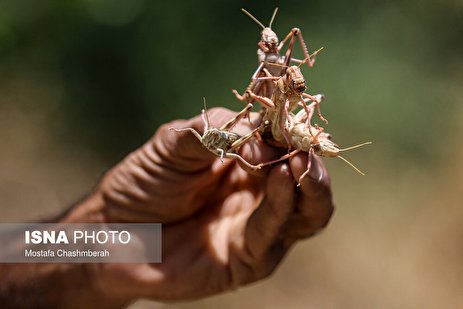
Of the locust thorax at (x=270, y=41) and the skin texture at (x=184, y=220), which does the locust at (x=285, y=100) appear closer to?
the locust thorax at (x=270, y=41)

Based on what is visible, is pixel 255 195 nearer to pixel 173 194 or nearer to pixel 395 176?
pixel 173 194

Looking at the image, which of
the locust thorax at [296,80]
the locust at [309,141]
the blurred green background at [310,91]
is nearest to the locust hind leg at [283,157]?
the locust at [309,141]

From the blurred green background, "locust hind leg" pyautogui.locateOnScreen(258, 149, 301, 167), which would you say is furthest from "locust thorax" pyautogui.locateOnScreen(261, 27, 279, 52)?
the blurred green background

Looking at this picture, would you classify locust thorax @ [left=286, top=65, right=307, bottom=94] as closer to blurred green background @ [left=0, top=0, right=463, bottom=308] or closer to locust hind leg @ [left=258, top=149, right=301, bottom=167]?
locust hind leg @ [left=258, top=149, right=301, bottom=167]

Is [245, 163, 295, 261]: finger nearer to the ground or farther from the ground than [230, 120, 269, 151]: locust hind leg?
nearer to the ground

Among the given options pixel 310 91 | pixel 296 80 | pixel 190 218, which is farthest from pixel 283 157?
pixel 310 91

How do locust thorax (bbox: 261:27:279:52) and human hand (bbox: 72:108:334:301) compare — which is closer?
locust thorax (bbox: 261:27:279:52)

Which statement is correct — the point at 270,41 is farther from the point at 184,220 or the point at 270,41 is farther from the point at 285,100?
the point at 184,220
